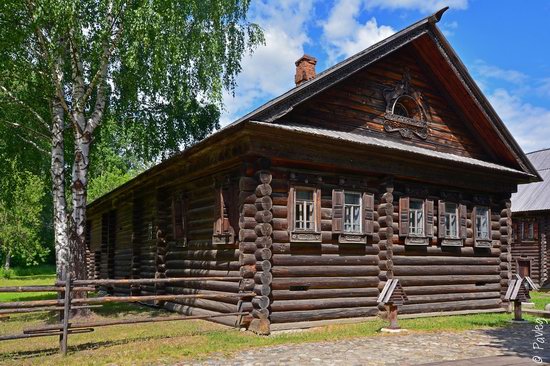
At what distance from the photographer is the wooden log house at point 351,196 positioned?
11102 millimetres

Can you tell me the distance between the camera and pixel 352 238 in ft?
40.4

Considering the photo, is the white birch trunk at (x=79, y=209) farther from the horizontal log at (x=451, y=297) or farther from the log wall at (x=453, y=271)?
the horizontal log at (x=451, y=297)

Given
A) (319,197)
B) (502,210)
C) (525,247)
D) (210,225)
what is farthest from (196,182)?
(525,247)

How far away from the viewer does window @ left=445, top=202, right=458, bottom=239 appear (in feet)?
48.8

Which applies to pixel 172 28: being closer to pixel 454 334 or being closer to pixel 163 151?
pixel 163 151

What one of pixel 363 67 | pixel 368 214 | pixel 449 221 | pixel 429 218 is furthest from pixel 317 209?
pixel 449 221

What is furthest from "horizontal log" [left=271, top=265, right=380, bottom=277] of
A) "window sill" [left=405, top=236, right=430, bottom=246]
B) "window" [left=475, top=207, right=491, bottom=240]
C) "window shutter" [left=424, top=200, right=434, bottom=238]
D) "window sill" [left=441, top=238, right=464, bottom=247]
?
"window" [left=475, top=207, right=491, bottom=240]

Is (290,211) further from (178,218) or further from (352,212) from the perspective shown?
(178,218)

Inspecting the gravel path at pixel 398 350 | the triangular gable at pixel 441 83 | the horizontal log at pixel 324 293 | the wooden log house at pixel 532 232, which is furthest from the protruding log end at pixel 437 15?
the wooden log house at pixel 532 232

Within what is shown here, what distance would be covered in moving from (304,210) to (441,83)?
6.60m

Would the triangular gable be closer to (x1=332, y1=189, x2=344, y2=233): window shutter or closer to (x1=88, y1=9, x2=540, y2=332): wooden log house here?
(x1=88, y1=9, x2=540, y2=332): wooden log house

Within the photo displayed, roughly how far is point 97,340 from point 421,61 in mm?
11280

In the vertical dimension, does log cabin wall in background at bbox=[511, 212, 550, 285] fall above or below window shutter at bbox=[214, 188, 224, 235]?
below

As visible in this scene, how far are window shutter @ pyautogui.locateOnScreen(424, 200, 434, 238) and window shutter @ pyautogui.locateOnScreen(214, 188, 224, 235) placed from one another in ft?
18.7
